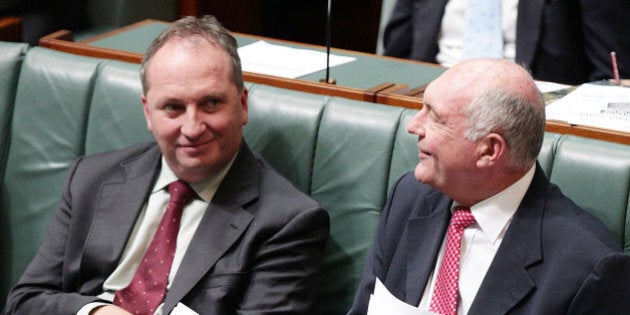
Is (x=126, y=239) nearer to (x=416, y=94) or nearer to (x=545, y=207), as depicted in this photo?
(x=416, y=94)

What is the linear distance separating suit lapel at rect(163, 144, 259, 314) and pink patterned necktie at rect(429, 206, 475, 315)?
45cm

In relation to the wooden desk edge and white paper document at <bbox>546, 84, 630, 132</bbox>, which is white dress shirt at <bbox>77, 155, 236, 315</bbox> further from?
the wooden desk edge

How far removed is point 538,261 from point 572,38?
1.60 meters

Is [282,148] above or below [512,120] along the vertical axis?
below

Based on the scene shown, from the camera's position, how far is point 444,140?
2006 mm

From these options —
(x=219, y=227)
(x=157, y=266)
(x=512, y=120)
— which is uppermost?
(x=512, y=120)

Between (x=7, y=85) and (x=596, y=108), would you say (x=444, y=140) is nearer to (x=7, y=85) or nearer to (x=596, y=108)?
(x=596, y=108)

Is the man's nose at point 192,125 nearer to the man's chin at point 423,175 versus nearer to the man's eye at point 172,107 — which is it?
the man's eye at point 172,107

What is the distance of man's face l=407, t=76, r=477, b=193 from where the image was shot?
1.98 meters

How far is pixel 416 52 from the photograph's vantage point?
3.56 meters

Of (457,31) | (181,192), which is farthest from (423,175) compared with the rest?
(457,31)

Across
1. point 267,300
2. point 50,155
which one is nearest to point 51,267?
point 50,155

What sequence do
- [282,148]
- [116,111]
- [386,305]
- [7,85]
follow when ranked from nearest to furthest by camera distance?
[386,305] → [282,148] → [116,111] → [7,85]

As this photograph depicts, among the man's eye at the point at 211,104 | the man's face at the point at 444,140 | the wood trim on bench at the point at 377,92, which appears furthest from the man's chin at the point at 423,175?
the man's eye at the point at 211,104
